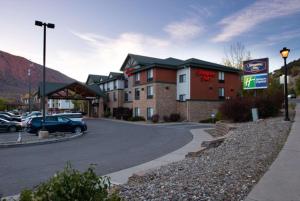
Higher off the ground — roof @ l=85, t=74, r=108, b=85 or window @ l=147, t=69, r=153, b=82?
roof @ l=85, t=74, r=108, b=85

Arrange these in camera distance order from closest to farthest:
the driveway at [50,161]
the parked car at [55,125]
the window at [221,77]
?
the driveway at [50,161] < the parked car at [55,125] < the window at [221,77]

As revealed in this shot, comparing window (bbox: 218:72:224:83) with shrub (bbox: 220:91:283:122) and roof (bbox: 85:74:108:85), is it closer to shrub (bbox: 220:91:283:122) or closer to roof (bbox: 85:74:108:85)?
shrub (bbox: 220:91:283:122)

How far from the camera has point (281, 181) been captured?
5.48m

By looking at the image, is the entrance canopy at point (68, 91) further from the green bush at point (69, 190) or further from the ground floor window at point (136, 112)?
the green bush at point (69, 190)

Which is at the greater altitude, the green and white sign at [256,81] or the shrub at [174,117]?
the green and white sign at [256,81]

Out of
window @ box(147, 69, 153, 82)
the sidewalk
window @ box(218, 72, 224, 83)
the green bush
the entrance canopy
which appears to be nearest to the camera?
A: the green bush

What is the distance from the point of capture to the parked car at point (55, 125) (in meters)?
22.7

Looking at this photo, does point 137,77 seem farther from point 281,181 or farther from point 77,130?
point 281,181

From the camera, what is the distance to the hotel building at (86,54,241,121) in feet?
128

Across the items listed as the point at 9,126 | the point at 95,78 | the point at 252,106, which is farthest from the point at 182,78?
the point at 95,78

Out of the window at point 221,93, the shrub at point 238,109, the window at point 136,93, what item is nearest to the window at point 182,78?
the window at point 221,93

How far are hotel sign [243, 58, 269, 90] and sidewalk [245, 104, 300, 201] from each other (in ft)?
43.7

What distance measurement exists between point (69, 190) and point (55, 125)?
21.4 m

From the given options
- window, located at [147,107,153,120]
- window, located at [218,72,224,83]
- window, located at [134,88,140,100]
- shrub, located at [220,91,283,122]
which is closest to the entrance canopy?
window, located at [134,88,140,100]
